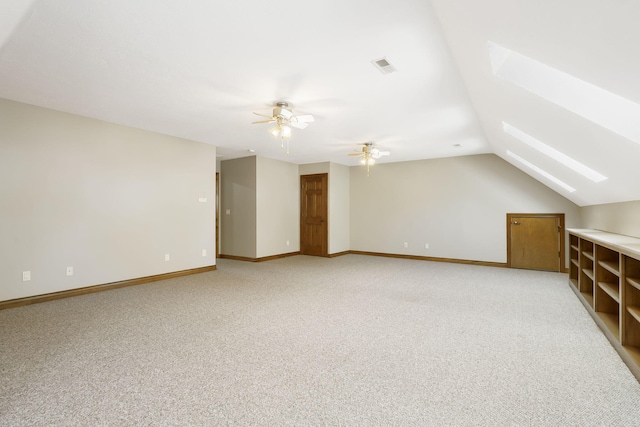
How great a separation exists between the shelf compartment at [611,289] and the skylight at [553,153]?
1.16 meters

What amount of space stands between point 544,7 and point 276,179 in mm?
6811

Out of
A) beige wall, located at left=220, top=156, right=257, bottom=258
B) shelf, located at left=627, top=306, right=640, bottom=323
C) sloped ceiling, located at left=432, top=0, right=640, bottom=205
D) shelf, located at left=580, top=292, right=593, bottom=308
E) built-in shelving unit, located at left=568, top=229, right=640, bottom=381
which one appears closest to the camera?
sloped ceiling, located at left=432, top=0, right=640, bottom=205

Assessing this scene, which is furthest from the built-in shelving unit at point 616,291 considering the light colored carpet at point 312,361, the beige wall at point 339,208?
the beige wall at point 339,208

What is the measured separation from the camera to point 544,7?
135 centimetres

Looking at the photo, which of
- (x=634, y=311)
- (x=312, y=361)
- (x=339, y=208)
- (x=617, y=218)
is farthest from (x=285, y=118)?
(x=339, y=208)

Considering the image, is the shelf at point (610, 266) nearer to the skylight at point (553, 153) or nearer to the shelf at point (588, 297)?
the shelf at point (588, 297)

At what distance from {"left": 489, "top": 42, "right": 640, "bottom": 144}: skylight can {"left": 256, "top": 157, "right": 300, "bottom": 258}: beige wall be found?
225 inches

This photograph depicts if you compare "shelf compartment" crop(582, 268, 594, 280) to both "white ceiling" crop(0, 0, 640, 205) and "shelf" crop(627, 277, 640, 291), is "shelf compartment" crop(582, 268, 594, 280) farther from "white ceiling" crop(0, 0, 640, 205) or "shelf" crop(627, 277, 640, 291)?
"shelf" crop(627, 277, 640, 291)

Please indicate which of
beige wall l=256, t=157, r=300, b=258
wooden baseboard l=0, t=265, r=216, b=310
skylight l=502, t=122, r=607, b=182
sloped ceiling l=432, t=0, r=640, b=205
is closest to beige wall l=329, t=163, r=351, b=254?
beige wall l=256, t=157, r=300, b=258

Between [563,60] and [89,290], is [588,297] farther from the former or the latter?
[89,290]

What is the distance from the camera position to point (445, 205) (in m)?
7.24

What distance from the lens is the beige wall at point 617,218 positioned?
10.7 feet

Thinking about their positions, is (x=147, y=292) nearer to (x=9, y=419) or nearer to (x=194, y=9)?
(x=9, y=419)

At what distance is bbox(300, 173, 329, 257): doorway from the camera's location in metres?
8.11
